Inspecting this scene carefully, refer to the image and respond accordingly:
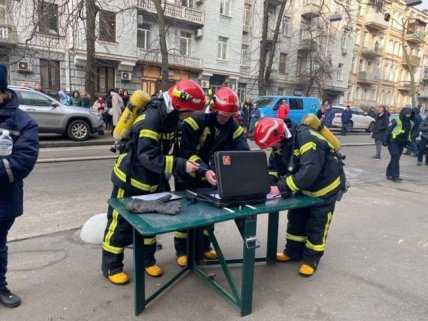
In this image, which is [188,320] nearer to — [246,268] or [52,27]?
[246,268]

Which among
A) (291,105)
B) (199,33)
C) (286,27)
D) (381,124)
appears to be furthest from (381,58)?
(381,124)

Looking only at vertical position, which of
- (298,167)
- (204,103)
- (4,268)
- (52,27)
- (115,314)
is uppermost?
(52,27)

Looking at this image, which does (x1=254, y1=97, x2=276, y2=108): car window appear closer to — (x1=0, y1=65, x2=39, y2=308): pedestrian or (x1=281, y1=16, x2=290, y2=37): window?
(x1=0, y1=65, x2=39, y2=308): pedestrian

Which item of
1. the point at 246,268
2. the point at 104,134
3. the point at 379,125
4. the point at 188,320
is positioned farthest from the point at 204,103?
the point at 104,134

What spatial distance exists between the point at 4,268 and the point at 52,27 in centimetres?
1756

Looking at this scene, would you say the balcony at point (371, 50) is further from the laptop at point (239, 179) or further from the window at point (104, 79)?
the laptop at point (239, 179)

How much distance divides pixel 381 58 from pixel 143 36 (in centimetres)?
3034

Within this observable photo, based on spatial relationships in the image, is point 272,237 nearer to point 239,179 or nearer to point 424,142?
point 239,179

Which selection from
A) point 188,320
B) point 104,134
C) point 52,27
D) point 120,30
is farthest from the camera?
point 120,30

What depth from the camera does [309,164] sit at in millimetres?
3039

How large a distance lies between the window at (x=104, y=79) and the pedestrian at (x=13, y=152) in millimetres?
18819

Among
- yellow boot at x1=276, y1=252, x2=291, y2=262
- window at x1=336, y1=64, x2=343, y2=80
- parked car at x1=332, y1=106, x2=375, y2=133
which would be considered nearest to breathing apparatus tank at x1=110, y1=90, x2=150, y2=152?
yellow boot at x1=276, y1=252, x2=291, y2=262

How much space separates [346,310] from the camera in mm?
2771

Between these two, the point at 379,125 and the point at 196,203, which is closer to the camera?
the point at 196,203
